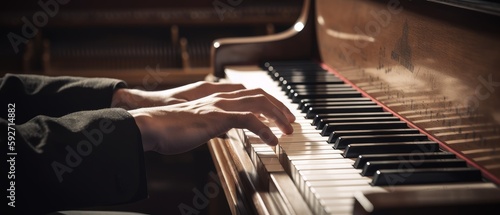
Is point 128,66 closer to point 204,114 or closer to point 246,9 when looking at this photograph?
point 246,9

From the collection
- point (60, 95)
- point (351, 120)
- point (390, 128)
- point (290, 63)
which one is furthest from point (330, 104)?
point (60, 95)

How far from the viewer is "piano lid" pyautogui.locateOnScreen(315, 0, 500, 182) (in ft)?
4.56

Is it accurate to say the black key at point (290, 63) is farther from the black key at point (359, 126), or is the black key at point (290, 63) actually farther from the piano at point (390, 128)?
the black key at point (359, 126)

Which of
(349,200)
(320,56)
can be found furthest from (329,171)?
→ (320,56)

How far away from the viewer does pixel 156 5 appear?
3871 millimetres

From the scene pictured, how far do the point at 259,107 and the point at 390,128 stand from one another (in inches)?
13.1

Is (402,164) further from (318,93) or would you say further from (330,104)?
(318,93)

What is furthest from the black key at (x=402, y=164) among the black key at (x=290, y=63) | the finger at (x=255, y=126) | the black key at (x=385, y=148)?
the black key at (x=290, y=63)

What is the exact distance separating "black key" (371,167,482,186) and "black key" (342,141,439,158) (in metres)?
0.17

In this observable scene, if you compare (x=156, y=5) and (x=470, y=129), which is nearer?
(x=470, y=129)

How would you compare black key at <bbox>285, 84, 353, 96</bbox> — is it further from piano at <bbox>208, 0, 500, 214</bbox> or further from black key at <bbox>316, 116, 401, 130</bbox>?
black key at <bbox>316, 116, 401, 130</bbox>

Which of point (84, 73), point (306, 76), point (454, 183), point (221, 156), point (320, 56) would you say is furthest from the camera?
point (84, 73)

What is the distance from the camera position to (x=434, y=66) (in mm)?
1663

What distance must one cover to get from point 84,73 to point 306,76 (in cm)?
173
